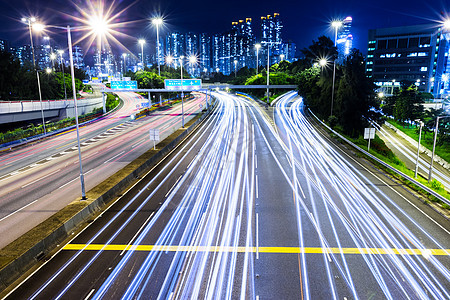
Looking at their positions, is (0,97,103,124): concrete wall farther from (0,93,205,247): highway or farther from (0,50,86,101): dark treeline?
(0,50,86,101): dark treeline

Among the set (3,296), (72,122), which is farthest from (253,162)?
(72,122)

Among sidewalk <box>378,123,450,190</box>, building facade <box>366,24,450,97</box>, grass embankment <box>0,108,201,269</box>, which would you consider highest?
building facade <box>366,24,450,97</box>

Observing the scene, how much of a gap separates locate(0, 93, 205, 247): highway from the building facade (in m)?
114

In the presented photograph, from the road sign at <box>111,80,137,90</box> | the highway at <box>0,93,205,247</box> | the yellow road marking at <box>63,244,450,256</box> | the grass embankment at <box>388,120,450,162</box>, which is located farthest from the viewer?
the road sign at <box>111,80,137,90</box>

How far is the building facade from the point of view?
12562cm

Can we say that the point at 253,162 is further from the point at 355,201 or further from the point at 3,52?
the point at 3,52

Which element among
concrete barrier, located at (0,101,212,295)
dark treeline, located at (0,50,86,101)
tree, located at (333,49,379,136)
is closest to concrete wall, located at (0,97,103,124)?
dark treeline, located at (0,50,86,101)

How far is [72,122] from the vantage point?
181 ft

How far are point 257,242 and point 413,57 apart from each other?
143m

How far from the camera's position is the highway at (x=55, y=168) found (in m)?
19.1

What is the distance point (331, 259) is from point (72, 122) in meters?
53.0

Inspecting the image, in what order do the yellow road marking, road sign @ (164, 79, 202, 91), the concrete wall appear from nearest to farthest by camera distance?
the yellow road marking, the concrete wall, road sign @ (164, 79, 202, 91)

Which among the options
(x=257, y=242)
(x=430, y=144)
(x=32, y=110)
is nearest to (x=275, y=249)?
(x=257, y=242)

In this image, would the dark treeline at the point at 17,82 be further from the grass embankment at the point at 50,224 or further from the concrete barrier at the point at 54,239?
the concrete barrier at the point at 54,239
